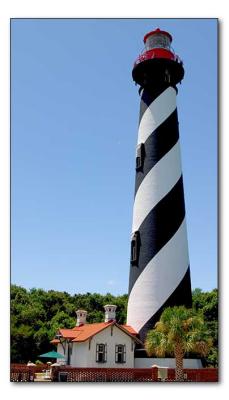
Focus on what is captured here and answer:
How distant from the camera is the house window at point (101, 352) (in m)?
9.78

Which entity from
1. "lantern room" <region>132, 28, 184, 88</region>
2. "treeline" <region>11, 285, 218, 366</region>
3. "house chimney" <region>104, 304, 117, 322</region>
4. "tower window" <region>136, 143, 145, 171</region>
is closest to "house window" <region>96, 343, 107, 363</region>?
"house chimney" <region>104, 304, 117, 322</region>

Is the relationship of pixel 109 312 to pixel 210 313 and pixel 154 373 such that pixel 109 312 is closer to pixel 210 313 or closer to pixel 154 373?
pixel 210 313

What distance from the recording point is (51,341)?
35.2 ft

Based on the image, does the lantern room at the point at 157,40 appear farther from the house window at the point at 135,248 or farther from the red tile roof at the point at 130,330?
the red tile roof at the point at 130,330

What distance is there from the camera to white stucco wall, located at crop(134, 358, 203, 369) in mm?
9297

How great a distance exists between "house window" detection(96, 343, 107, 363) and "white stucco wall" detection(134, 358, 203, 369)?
0.57 m

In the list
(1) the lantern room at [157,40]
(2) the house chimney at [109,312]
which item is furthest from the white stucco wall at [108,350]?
(1) the lantern room at [157,40]

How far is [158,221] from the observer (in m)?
10.7

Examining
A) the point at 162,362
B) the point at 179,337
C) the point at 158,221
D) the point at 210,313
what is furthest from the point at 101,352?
the point at 158,221

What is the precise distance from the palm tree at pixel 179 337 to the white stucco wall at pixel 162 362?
0.12 metres
